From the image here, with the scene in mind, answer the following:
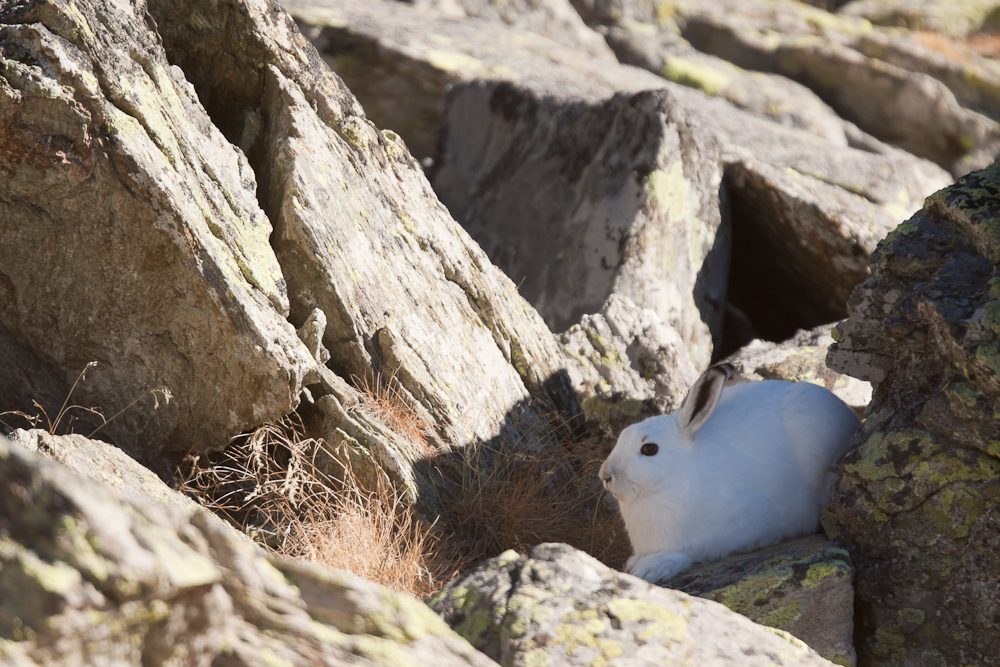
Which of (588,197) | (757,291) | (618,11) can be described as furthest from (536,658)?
(618,11)

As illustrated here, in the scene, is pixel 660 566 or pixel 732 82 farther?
pixel 732 82

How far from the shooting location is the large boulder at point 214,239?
398 cm

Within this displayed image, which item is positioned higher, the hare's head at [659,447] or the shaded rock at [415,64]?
the shaded rock at [415,64]

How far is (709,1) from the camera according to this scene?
17812 millimetres

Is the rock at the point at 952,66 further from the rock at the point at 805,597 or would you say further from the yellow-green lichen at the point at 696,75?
the rock at the point at 805,597

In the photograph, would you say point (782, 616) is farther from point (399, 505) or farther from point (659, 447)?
point (399, 505)

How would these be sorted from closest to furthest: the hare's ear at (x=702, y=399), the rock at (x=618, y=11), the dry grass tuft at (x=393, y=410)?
the hare's ear at (x=702, y=399) → the dry grass tuft at (x=393, y=410) → the rock at (x=618, y=11)

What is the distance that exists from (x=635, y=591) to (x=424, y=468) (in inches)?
86.7

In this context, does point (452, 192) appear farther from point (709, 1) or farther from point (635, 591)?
point (709, 1)

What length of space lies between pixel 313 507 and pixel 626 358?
2790 millimetres

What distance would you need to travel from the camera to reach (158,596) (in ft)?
5.78

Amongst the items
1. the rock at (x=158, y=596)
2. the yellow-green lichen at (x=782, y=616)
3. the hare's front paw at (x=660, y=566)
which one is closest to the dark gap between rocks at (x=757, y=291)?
the hare's front paw at (x=660, y=566)

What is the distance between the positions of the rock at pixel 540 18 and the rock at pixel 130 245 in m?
9.94

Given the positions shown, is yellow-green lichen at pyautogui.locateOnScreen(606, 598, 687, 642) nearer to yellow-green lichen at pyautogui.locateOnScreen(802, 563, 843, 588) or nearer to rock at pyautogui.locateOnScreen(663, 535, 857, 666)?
rock at pyautogui.locateOnScreen(663, 535, 857, 666)
